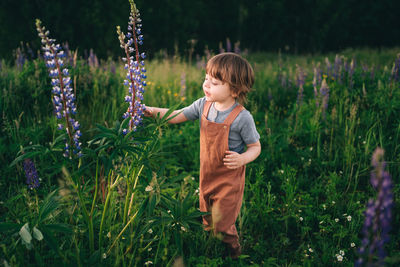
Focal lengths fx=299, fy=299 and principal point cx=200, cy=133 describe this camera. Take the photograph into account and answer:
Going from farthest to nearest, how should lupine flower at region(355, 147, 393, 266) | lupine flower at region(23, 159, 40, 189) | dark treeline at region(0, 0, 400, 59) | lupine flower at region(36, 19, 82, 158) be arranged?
dark treeline at region(0, 0, 400, 59), lupine flower at region(23, 159, 40, 189), lupine flower at region(36, 19, 82, 158), lupine flower at region(355, 147, 393, 266)

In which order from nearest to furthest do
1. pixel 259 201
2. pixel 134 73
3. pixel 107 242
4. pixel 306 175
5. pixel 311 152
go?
pixel 134 73 < pixel 107 242 < pixel 259 201 < pixel 306 175 < pixel 311 152

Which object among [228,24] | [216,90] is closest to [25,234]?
[216,90]

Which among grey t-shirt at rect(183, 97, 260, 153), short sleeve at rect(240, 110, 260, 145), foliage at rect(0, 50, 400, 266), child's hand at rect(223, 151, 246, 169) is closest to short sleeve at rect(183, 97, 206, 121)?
grey t-shirt at rect(183, 97, 260, 153)

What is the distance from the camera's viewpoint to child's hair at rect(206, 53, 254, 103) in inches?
75.1

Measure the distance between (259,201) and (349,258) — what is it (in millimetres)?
768

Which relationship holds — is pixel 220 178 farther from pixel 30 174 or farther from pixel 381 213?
pixel 30 174

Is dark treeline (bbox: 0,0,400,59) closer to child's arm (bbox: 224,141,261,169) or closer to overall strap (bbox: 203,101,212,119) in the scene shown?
overall strap (bbox: 203,101,212,119)

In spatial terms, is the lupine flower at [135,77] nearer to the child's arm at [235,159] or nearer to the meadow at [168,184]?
the meadow at [168,184]

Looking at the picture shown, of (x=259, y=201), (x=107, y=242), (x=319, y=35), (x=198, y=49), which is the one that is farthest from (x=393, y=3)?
(x=107, y=242)

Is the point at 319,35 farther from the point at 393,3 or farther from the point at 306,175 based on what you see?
the point at 306,175

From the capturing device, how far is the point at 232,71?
6.25 ft

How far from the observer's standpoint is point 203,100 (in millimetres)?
2195

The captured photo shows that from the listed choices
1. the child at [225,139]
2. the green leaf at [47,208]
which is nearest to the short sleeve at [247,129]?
the child at [225,139]

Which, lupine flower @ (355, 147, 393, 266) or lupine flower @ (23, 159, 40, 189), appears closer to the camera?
lupine flower @ (355, 147, 393, 266)
